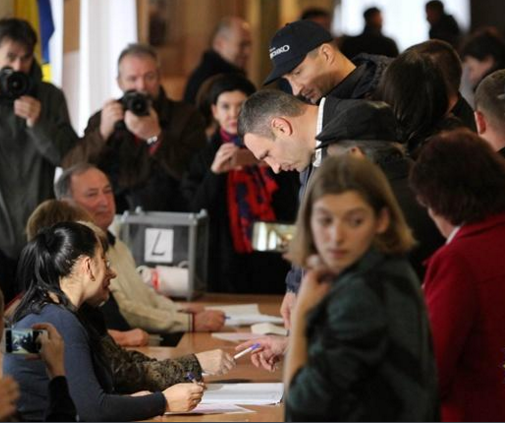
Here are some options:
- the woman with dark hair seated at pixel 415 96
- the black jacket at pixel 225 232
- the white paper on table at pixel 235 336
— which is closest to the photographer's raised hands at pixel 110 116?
the black jacket at pixel 225 232

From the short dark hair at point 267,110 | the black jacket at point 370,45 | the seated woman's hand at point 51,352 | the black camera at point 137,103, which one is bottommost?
the seated woman's hand at point 51,352

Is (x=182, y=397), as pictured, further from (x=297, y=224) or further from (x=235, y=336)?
(x=235, y=336)

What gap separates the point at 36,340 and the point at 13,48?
3.13 meters

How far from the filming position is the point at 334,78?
4469 mm

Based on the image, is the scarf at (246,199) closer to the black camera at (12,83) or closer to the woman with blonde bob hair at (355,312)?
the black camera at (12,83)

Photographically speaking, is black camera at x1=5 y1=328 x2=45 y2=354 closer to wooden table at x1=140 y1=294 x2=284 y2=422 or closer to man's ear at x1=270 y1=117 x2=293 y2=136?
wooden table at x1=140 y1=294 x2=284 y2=422

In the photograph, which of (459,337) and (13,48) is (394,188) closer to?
(459,337)

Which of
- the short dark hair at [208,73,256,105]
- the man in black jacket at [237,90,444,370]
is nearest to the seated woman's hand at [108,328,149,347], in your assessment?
the man in black jacket at [237,90,444,370]

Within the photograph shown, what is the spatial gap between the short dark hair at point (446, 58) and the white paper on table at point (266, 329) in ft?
3.66

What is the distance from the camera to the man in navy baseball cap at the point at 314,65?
14.6 ft

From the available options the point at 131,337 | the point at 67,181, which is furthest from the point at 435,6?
the point at 131,337

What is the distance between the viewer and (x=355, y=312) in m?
2.46

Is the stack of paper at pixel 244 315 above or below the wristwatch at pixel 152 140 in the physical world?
below

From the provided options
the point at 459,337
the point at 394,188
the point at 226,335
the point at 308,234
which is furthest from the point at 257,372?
the point at 308,234
